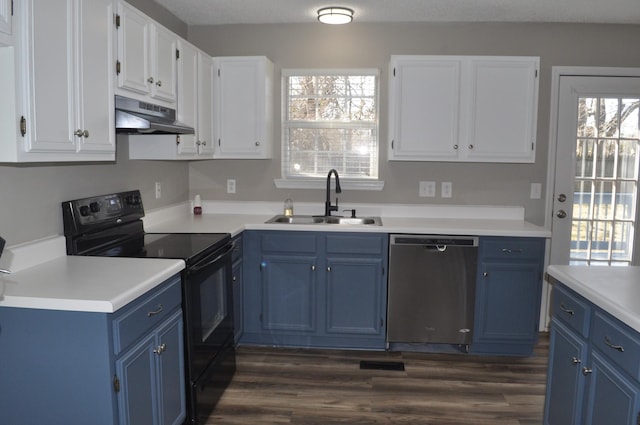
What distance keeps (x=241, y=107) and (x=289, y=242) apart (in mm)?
1085

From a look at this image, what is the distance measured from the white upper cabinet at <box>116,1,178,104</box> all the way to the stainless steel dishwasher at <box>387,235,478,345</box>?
1.74 metres

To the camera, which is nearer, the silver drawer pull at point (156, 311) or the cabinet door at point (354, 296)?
the silver drawer pull at point (156, 311)

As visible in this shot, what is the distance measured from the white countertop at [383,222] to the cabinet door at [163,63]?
870mm

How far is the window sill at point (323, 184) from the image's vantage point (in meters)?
3.97

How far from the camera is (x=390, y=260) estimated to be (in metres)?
3.42

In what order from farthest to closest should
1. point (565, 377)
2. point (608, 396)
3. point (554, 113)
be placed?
1. point (554, 113)
2. point (565, 377)
3. point (608, 396)

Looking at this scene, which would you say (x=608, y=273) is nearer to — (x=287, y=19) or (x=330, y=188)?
(x=330, y=188)

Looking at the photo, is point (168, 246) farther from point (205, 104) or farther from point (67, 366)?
point (205, 104)

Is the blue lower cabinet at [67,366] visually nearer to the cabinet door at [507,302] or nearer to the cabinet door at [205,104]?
the cabinet door at [205,104]

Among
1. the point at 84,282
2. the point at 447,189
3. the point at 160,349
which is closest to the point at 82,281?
the point at 84,282

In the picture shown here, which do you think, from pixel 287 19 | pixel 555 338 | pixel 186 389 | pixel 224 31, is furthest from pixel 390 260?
pixel 224 31

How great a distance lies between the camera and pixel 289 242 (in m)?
3.48

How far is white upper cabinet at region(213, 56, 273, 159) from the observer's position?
3711 millimetres

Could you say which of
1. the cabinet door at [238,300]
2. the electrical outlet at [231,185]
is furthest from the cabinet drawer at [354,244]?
the electrical outlet at [231,185]
